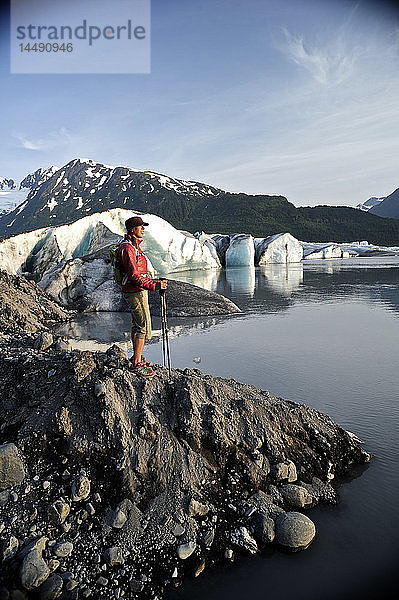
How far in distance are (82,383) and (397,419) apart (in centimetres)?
395

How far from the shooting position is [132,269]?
498 centimetres

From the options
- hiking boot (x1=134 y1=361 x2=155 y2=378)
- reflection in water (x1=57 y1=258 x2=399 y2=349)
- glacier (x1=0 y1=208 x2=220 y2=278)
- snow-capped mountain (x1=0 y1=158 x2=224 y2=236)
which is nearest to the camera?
hiking boot (x1=134 y1=361 x2=155 y2=378)

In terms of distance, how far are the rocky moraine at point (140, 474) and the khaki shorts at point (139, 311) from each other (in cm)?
59

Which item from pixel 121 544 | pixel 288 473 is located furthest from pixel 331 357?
pixel 121 544

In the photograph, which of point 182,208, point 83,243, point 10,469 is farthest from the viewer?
point 182,208

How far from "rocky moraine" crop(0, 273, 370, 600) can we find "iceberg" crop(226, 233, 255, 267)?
139ft

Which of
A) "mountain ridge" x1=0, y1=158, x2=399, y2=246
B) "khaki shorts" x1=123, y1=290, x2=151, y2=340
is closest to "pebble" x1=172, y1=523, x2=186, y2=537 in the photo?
"khaki shorts" x1=123, y1=290, x2=151, y2=340

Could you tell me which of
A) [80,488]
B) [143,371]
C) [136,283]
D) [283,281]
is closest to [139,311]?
[136,283]

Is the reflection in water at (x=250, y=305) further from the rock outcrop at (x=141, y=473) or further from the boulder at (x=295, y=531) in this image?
the boulder at (x=295, y=531)

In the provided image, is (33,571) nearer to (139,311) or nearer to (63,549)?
(63,549)

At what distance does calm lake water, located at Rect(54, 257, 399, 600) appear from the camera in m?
2.90

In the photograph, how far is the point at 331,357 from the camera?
26.0ft

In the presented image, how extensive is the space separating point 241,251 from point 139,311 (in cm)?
4199

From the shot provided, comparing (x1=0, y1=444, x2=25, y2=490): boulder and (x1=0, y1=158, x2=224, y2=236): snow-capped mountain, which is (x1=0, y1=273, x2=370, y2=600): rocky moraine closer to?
(x1=0, y1=444, x2=25, y2=490): boulder
